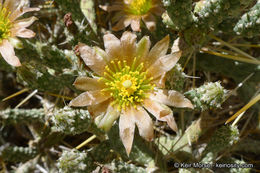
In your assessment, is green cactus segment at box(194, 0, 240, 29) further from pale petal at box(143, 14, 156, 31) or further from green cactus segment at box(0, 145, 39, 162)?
green cactus segment at box(0, 145, 39, 162)

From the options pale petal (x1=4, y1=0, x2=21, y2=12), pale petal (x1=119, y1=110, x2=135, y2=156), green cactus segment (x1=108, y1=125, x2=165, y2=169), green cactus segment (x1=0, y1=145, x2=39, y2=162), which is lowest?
green cactus segment (x1=0, y1=145, x2=39, y2=162)

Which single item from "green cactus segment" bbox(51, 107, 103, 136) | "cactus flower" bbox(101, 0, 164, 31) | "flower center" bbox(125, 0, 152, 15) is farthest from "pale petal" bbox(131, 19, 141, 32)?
"green cactus segment" bbox(51, 107, 103, 136)

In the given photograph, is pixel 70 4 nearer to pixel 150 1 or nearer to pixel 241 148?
pixel 150 1

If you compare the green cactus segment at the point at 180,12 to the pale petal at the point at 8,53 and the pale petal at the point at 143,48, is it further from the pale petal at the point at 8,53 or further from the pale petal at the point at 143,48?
the pale petal at the point at 8,53

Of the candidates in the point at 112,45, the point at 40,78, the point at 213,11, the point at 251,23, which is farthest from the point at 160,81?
the point at 40,78

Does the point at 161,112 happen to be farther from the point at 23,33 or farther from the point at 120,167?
the point at 23,33

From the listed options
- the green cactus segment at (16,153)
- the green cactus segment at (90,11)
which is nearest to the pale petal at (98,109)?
the green cactus segment at (90,11)
